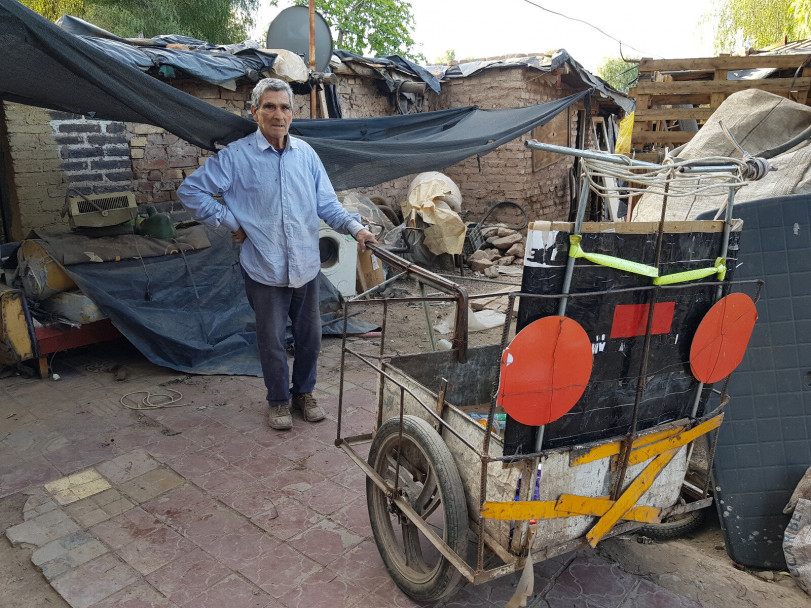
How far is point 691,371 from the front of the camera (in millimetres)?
2064

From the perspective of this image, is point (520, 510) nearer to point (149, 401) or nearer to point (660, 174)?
point (660, 174)

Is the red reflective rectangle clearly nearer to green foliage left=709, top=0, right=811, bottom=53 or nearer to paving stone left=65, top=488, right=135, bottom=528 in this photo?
paving stone left=65, top=488, right=135, bottom=528

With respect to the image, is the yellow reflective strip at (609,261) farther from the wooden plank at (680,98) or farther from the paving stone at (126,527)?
the wooden plank at (680,98)

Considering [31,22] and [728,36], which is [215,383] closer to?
[31,22]

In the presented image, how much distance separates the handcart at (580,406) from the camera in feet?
5.58

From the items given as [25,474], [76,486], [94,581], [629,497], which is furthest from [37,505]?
[629,497]

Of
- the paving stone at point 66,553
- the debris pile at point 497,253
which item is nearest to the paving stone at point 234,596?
the paving stone at point 66,553

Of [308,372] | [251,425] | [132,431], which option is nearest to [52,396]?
[132,431]

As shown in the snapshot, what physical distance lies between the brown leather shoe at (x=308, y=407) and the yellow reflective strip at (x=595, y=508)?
2.26 metres

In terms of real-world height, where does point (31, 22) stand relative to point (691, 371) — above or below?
above

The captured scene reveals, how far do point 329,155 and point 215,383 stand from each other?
1915 mm

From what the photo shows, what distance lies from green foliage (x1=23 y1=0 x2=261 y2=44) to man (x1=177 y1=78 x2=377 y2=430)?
13283mm

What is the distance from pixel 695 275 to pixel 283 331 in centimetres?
251

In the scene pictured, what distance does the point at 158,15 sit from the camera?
663 inches
